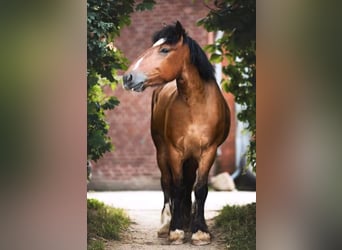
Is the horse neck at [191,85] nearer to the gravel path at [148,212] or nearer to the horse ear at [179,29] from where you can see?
the horse ear at [179,29]

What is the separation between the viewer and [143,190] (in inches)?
215

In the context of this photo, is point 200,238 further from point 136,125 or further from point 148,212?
point 136,125

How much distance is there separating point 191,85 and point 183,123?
311 millimetres

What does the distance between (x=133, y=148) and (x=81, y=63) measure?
801 mm

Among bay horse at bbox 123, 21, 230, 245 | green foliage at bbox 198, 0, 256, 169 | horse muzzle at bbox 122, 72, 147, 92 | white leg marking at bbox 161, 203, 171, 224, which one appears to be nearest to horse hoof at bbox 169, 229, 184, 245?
bay horse at bbox 123, 21, 230, 245

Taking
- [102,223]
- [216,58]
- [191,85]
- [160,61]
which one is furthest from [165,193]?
[216,58]

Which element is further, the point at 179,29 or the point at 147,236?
the point at 147,236

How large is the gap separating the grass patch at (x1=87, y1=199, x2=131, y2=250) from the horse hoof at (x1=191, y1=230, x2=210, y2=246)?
54 centimetres

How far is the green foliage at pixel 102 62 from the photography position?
5.38m

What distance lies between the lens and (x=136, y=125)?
5.46 meters

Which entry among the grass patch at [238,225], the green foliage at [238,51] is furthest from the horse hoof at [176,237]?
the green foliage at [238,51]
